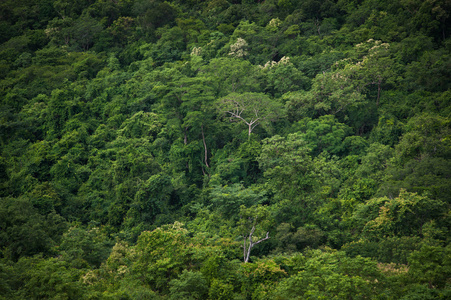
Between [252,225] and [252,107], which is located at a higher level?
[252,107]

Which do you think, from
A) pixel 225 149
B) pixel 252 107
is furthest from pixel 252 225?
pixel 252 107

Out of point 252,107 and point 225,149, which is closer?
point 252,107

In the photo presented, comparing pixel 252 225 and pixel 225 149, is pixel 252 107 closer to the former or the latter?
pixel 225 149

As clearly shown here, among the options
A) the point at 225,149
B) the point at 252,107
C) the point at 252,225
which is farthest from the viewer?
the point at 225,149

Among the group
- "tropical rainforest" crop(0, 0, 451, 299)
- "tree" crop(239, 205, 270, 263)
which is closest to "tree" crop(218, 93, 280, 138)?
"tropical rainforest" crop(0, 0, 451, 299)

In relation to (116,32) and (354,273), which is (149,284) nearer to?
(354,273)
